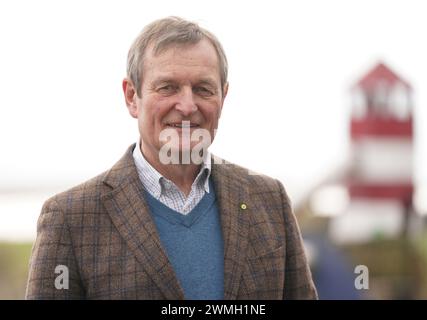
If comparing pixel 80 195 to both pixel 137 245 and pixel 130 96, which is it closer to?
pixel 137 245

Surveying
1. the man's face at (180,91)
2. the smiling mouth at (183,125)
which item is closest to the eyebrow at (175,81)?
the man's face at (180,91)

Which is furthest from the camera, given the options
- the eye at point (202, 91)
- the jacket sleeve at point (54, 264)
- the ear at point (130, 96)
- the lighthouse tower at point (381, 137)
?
the lighthouse tower at point (381, 137)

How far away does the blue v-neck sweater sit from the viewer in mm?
2096

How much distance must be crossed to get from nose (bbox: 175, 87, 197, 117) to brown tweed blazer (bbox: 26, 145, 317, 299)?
28 cm

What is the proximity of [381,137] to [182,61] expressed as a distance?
13.7 metres

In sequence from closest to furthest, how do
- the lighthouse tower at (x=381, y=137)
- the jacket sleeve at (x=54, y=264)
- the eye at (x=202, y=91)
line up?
the jacket sleeve at (x=54, y=264)
the eye at (x=202, y=91)
the lighthouse tower at (x=381, y=137)

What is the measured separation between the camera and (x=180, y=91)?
2.12 meters

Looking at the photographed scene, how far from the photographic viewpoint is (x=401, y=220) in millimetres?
14195

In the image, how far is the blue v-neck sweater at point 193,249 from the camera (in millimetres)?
2096

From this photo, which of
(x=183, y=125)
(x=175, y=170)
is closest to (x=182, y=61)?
(x=183, y=125)

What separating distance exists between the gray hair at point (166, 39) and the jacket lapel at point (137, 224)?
281 mm

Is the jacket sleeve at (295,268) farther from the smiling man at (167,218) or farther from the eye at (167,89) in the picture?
the eye at (167,89)
